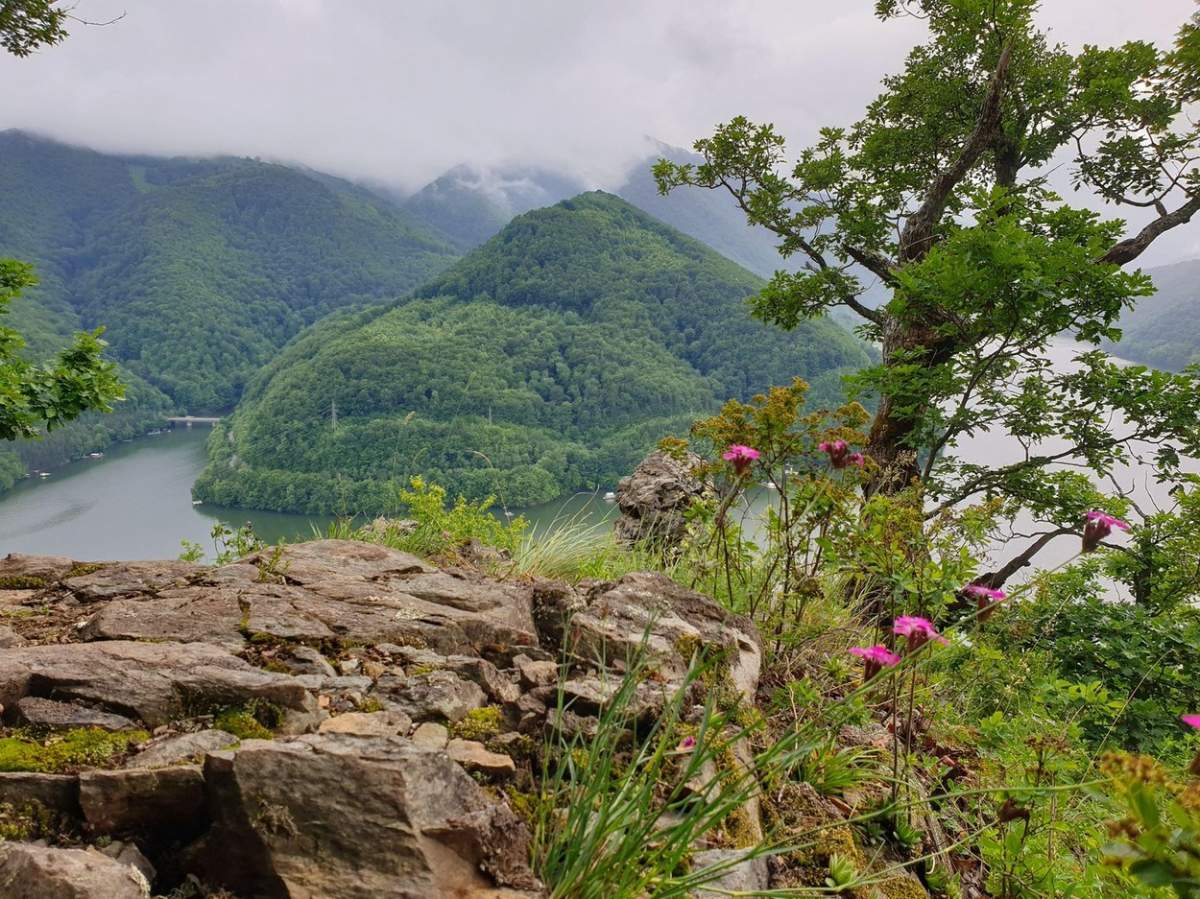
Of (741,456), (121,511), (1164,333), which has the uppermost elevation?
(1164,333)

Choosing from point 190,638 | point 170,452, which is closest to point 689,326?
point 170,452

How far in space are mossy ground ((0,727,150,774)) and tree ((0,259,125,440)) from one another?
3933mm

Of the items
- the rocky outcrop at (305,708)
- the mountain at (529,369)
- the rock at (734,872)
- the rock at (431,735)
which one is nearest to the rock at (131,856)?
the rocky outcrop at (305,708)

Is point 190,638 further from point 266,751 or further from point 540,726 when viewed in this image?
point 540,726

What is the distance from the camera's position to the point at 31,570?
2.71 meters

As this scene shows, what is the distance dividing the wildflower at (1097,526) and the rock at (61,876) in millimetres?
2418

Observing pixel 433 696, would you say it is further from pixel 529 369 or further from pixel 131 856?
pixel 529 369

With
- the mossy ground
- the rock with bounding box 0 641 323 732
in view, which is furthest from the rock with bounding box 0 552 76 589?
the mossy ground

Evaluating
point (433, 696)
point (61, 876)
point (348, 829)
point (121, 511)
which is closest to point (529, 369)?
point (121, 511)

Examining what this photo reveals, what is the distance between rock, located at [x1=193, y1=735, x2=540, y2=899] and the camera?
1228mm

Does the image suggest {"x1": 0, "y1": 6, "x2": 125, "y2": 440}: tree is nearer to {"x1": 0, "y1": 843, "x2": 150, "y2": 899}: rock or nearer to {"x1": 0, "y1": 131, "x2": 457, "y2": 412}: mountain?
{"x1": 0, "y1": 843, "x2": 150, "y2": 899}: rock

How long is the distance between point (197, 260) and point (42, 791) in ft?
545

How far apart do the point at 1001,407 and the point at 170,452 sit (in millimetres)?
101878

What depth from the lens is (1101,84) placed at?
6273mm
